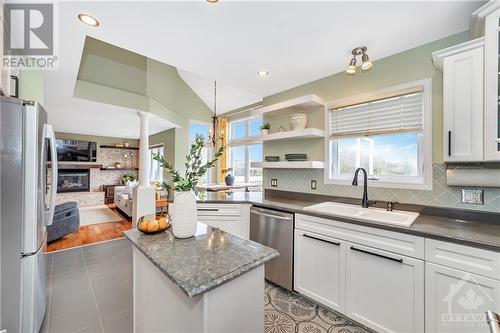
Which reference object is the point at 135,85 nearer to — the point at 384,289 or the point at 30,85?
the point at 30,85

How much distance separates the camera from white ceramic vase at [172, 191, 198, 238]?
1348 mm

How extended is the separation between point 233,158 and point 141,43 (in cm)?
475

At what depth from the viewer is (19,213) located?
146 cm

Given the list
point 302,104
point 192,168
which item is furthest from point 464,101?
point 192,168

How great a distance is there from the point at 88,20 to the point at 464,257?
3.18 m

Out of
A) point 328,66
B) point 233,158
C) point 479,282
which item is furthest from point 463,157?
point 233,158

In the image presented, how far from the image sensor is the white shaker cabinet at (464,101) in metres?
1.51

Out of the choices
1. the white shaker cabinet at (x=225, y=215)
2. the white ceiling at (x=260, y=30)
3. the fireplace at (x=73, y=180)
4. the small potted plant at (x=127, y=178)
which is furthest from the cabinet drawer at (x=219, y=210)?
the fireplace at (x=73, y=180)

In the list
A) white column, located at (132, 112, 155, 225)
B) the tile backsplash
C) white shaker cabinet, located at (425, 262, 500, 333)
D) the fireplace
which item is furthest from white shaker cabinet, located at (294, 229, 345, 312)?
the fireplace

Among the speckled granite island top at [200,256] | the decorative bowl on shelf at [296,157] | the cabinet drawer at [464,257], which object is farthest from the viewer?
the decorative bowl on shelf at [296,157]

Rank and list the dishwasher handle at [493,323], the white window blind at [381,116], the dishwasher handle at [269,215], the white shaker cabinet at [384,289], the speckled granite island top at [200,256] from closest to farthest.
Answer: the dishwasher handle at [493,323], the speckled granite island top at [200,256], the white shaker cabinet at [384,289], the white window blind at [381,116], the dishwasher handle at [269,215]

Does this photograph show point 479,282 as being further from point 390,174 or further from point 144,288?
point 144,288

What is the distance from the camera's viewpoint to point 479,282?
1285 mm
